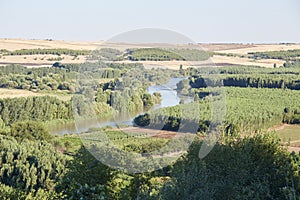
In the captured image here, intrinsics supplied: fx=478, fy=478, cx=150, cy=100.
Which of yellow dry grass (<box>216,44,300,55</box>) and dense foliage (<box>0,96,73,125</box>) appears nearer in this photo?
dense foliage (<box>0,96,73,125</box>)

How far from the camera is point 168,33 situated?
10.7 metres

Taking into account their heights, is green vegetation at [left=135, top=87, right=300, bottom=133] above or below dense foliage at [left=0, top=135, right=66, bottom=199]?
above

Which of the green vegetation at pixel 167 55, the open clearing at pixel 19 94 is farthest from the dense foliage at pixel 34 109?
the green vegetation at pixel 167 55

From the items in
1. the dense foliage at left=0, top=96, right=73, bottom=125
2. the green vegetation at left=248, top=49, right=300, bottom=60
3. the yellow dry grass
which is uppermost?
the yellow dry grass

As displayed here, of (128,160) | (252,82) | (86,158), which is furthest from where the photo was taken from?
(252,82)

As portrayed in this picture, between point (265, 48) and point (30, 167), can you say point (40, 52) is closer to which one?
point (265, 48)

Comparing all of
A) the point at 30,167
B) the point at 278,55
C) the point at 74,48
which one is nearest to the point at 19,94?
the point at 30,167

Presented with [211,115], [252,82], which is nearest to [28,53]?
[252,82]

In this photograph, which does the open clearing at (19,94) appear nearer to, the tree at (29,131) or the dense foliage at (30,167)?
the tree at (29,131)

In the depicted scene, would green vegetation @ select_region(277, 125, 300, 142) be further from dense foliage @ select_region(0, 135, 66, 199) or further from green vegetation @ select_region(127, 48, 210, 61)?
green vegetation @ select_region(127, 48, 210, 61)

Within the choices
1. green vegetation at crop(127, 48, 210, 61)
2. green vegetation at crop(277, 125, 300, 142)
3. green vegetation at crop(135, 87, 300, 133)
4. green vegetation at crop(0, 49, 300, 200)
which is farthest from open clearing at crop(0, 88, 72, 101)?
green vegetation at crop(127, 48, 210, 61)

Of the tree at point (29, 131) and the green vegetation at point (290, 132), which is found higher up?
the green vegetation at point (290, 132)

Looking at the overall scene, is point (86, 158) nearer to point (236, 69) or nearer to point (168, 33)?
point (168, 33)

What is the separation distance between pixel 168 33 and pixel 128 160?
348cm
